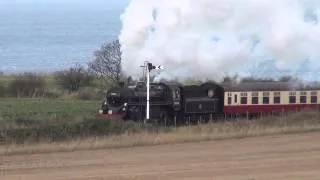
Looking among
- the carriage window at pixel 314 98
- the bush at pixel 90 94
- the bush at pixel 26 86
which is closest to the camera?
the carriage window at pixel 314 98

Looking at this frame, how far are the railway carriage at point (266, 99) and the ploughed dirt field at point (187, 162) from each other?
11849mm

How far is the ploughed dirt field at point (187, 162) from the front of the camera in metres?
18.2

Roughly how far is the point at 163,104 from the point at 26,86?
34075 mm

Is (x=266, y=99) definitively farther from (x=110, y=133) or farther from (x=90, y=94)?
(x=90, y=94)

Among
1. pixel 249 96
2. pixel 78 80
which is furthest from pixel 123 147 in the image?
pixel 78 80

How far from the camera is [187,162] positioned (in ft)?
69.2

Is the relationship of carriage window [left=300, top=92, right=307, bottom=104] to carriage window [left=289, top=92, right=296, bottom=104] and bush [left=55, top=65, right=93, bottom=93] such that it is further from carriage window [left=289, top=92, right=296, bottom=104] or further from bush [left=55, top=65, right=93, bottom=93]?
bush [left=55, top=65, right=93, bottom=93]

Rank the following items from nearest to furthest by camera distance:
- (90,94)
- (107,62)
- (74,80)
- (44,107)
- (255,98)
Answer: (255,98) → (44,107) → (90,94) → (107,62) → (74,80)

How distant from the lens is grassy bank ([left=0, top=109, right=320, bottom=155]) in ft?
83.9

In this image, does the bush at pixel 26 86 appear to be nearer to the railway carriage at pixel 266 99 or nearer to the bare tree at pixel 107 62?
the bare tree at pixel 107 62

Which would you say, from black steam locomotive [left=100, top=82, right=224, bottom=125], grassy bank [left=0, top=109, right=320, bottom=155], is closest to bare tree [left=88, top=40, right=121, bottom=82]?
black steam locomotive [left=100, top=82, right=224, bottom=125]

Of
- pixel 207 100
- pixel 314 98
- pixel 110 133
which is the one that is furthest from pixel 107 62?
pixel 110 133

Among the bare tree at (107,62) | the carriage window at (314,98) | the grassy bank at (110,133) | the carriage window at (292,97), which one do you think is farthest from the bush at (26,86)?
A: the grassy bank at (110,133)

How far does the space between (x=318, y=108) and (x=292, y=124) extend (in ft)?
20.6
